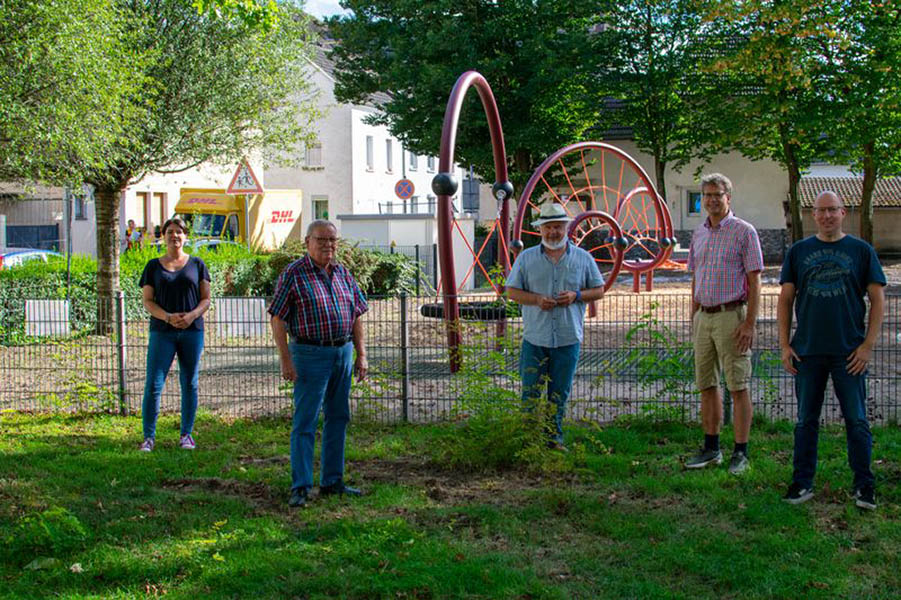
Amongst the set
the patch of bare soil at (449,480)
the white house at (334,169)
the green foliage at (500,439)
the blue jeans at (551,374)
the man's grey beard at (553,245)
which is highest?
the white house at (334,169)

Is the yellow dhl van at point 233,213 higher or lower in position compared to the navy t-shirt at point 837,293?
higher

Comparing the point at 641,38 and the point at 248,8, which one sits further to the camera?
the point at 641,38

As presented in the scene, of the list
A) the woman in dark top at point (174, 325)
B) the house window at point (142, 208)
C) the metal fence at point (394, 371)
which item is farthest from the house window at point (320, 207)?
the woman in dark top at point (174, 325)

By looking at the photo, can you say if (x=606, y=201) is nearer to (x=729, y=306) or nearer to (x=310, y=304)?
(x=729, y=306)

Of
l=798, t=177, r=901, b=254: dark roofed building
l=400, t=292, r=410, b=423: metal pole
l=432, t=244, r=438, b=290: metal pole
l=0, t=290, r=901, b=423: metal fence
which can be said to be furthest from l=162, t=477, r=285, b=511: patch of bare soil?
l=798, t=177, r=901, b=254: dark roofed building

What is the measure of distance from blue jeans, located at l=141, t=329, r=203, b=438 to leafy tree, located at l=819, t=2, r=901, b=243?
21678 millimetres

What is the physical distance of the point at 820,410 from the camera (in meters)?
6.08

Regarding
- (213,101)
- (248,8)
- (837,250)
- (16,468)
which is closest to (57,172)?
(213,101)

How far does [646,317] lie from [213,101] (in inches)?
422

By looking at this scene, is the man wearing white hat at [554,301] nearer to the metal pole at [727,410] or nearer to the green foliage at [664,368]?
the green foliage at [664,368]

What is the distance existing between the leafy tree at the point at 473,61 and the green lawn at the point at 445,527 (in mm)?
21473

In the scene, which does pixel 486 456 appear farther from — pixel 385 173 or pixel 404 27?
pixel 385 173

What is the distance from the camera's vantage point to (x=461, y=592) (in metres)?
4.73

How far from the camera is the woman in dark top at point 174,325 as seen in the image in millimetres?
7961
